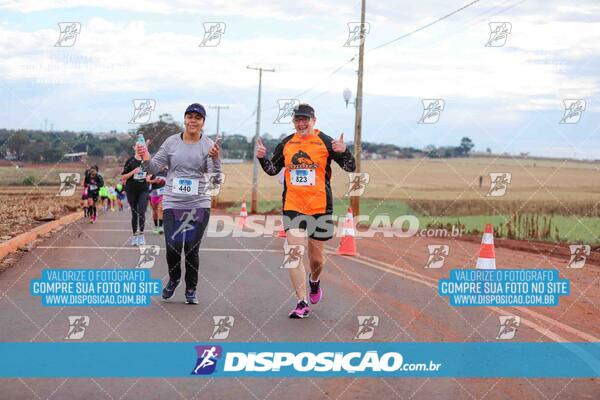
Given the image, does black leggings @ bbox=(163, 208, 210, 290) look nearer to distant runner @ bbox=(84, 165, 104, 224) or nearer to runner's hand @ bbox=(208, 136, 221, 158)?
runner's hand @ bbox=(208, 136, 221, 158)

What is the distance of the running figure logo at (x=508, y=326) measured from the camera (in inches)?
331

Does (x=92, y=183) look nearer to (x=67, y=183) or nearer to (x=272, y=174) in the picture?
(x=67, y=183)

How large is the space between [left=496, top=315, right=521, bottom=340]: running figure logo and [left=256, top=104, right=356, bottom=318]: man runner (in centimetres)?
201

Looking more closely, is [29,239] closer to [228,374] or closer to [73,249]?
[73,249]

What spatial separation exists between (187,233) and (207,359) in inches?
129

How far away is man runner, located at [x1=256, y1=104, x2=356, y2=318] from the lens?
9.24 metres

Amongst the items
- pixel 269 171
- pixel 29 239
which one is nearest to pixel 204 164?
pixel 269 171

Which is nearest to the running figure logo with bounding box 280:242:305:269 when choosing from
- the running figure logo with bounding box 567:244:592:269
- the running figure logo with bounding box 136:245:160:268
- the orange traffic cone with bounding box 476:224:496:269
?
the orange traffic cone with bounding box 476:224:496:269

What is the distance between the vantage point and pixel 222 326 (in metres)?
8.44

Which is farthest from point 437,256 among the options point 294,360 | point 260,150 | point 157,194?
point 294,360

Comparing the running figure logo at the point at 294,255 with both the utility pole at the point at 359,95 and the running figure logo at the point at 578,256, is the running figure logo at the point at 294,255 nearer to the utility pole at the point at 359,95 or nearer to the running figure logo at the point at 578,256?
the running figure logo at the point at 578,256

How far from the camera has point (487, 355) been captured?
7.50 metres

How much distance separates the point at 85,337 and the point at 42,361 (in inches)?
38.8

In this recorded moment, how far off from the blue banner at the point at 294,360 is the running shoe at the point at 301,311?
1.37m
